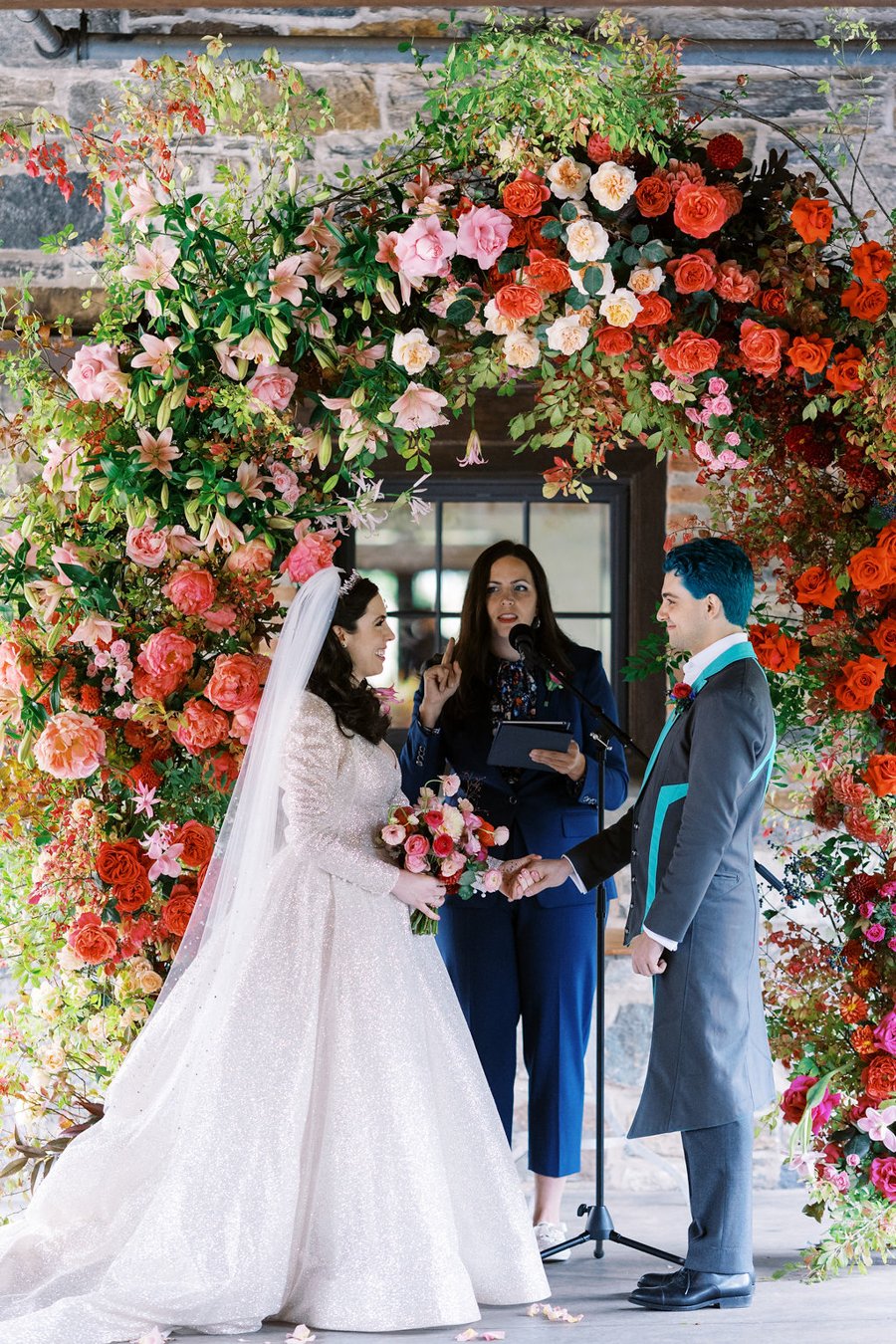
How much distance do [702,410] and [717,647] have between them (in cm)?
58

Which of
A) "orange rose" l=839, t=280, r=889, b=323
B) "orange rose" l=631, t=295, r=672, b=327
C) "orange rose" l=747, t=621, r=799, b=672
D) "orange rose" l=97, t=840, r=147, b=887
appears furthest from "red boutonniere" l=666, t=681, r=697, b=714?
"orange rose" l=97, t=840, r=147, b=887

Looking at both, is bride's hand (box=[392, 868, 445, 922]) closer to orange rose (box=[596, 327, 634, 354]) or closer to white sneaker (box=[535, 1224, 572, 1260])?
white sneaker (box=[535, 1224, 572, 1260])

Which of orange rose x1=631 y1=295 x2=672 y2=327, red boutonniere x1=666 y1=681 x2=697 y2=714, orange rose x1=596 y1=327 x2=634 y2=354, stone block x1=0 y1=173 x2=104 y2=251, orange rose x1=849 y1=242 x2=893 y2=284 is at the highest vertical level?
stone block x1=0 y1=173 x2=104 y2=251

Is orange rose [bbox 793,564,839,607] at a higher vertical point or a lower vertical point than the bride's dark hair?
higher

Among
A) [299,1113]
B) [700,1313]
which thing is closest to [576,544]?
[299,1113]

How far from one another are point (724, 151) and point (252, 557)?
4.64 ft

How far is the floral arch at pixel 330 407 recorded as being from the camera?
306 centimetres

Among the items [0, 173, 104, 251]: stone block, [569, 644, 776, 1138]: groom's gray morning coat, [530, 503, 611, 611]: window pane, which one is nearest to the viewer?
[569, 644, 776, 1138]: groom's gray morning coat

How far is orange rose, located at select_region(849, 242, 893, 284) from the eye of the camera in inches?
121

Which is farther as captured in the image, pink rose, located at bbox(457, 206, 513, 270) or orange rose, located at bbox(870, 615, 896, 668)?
orange rose, located at bbox(870, 615, 896, 668)

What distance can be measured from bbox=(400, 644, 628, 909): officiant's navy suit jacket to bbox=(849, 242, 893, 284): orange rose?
120 centimetres

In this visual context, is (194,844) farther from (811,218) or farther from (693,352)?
(811,218)

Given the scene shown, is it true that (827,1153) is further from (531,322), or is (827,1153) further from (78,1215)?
(531,322)

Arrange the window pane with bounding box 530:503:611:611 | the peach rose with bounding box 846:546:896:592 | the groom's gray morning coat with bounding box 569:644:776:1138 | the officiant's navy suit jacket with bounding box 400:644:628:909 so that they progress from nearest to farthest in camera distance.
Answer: the groom's gray morning coat with bounding box 569:644:776:1138 → the peach rose with bounding box 846:546:896:592 → the officiant's navy suit jacket with bounding box 400:644:628:909 → the window pane with bounding box 530:503:611:611
